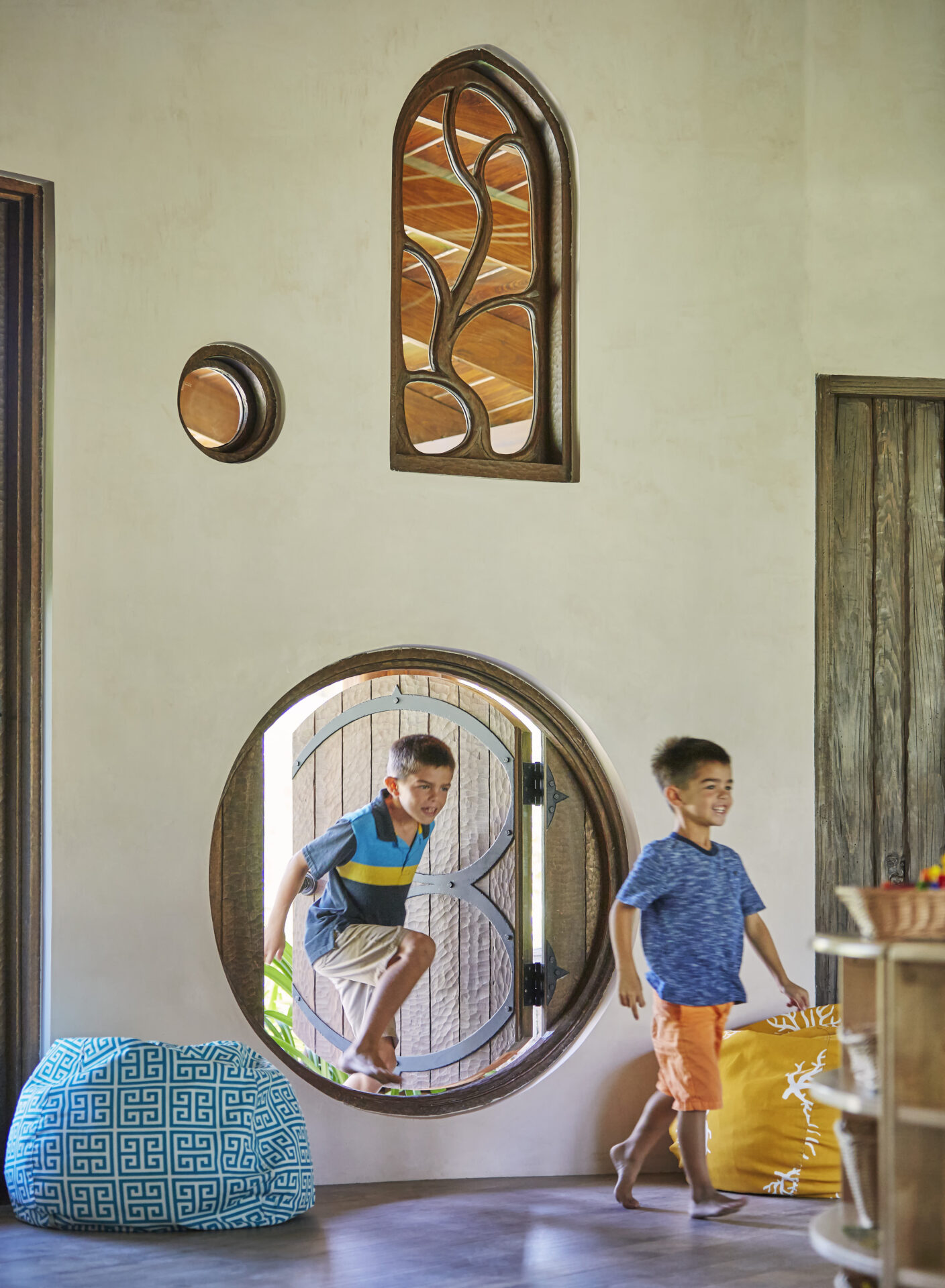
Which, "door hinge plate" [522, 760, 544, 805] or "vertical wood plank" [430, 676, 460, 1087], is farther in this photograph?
"vertical wood plank" [430, 676, 460, 1087]

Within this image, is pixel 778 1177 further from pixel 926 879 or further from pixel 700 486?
pixel 700 486

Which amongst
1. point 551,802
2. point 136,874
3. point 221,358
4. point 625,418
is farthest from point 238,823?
point 625,418

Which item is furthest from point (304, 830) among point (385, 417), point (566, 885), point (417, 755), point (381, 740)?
point (385, 417)

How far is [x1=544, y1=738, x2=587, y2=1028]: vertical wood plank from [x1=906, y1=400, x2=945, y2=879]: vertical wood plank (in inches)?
42.5

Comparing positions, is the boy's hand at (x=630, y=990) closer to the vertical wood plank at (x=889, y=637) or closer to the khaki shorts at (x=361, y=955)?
the vertical wood plank at (x=889, y=637)

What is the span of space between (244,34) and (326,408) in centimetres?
108

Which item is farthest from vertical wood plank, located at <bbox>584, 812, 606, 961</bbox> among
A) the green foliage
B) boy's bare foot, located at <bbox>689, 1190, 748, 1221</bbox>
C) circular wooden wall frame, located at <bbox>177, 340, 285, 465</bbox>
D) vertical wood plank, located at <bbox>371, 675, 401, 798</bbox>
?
the green foliage

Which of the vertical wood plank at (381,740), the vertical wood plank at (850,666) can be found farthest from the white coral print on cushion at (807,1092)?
the vertical wood plank at (381,740)

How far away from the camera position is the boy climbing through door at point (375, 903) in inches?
185

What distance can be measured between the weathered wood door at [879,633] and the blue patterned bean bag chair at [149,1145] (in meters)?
1.90

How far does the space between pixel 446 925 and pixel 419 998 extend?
35cm

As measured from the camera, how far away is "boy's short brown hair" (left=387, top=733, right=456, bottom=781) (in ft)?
16.1

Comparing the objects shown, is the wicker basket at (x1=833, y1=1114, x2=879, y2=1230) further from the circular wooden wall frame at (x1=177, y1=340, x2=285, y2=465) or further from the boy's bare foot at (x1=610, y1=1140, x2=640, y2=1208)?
the circular wooden wall frame at (x1=177, y1=340, x2=285, y2=465)

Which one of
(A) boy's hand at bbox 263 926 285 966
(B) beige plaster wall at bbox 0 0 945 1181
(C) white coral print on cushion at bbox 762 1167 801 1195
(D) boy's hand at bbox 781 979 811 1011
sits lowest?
(C) white coral print on cushion at bbox 762 1167 801 1195
